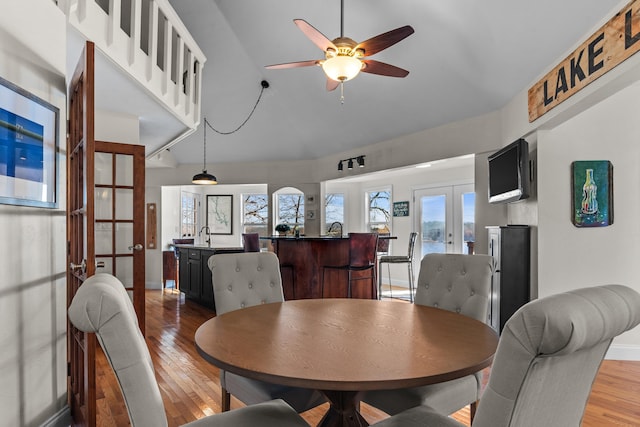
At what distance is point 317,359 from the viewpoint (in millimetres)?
1210

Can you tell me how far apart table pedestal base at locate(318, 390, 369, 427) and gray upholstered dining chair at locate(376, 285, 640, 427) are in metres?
0.80

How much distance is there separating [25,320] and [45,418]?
576mm

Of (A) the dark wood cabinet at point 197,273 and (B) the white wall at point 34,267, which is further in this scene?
(A) the dark wood cabinet at point 197,273

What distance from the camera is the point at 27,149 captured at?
1.90 m

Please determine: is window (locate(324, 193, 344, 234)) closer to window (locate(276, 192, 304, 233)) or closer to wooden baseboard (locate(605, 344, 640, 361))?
window (locate(276, 192, 304, 233))

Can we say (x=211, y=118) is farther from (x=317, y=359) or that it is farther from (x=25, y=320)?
(x=317, y=359)

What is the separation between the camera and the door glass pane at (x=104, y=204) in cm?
373

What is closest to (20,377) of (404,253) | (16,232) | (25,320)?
(25,320)

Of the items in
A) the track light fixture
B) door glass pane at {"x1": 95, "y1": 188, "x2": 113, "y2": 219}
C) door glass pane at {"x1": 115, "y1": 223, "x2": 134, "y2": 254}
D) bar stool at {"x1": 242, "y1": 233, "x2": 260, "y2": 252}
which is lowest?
bar stool at {"x1": 242, "y1": 233, "x2": 260, "y2": 252}

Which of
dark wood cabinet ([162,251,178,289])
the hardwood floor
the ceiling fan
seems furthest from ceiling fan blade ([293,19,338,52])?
dark wood cabinet ([162,251,178,289])

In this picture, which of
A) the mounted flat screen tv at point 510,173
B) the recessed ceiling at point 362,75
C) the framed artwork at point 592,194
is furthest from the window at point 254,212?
the framed artwork at point 592,194

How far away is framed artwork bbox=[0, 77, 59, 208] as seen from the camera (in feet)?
5.74

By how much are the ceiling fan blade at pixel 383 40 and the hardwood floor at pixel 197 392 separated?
8.34 feet

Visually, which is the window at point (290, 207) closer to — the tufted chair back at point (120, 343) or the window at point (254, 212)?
the window at point (254, 212)
